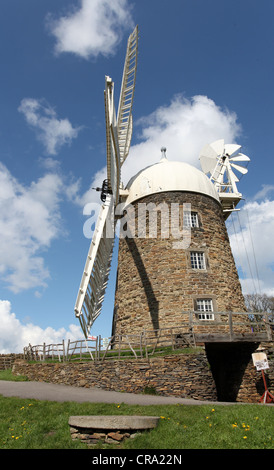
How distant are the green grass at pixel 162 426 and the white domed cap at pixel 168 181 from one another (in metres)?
14.5

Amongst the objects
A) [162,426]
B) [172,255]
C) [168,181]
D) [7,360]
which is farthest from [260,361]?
[7,360]

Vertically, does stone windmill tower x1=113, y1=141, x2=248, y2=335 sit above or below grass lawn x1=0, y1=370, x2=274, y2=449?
above

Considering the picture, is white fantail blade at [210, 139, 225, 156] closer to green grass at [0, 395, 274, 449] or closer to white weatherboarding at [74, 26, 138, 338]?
white weatherboarding at [74, 26, 138, 338]

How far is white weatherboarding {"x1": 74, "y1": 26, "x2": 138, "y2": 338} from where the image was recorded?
16.7m

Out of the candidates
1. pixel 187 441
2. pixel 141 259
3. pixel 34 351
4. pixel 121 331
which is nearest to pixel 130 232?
pixel 141 259

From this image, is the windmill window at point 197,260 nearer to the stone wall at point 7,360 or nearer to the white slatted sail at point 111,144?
the white slatted sail at point 111,144

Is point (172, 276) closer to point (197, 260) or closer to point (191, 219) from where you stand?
point (197, 260)

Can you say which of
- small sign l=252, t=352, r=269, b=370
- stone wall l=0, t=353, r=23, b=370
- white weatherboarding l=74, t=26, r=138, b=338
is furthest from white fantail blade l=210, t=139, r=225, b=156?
stone wall l=0, t=353, r=23, b=370

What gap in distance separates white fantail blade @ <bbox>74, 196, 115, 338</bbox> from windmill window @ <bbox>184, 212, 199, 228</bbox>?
4.46 meters

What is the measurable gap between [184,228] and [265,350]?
8211 millimetres

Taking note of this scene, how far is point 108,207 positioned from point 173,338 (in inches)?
315

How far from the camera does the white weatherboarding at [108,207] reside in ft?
54.9

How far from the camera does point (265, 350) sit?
1473cm

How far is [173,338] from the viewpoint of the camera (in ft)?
50.1
